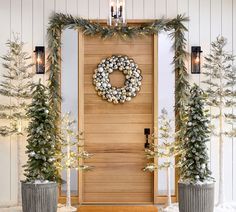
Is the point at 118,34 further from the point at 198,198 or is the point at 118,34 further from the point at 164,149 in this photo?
the point at 198,198

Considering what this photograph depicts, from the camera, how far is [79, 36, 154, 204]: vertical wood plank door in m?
7.23

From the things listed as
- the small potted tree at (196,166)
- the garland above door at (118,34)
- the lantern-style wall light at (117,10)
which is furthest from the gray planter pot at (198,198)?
the lantern-style wall light at (117,10)

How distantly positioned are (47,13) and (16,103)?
1.42 meters

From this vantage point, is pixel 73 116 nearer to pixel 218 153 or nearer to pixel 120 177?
pixel 120 177

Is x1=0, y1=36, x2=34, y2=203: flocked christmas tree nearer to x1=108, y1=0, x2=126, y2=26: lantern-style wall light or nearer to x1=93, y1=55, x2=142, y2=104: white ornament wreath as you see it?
x1=93, y1=55, x2=142, y2=104: white ornament wreath

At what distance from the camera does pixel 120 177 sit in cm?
723

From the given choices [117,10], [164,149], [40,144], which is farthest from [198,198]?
[117,10]

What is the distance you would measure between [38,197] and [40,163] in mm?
438

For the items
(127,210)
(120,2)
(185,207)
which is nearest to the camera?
(120,2)

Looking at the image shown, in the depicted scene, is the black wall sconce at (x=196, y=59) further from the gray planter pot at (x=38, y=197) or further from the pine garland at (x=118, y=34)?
the gray planter pot at (x=38, y=197)

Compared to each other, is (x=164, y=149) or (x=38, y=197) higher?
(x=164, y=149)

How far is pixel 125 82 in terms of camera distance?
7.19 m

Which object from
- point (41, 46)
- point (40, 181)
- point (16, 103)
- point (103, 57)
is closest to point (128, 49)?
point (103, 57)

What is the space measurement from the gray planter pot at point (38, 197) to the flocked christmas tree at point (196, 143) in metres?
1.75
